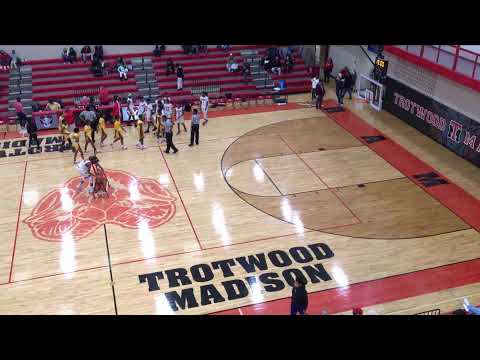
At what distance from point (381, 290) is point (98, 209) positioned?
855cm

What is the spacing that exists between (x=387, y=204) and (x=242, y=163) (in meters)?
5.42

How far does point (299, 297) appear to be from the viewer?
10.0 m

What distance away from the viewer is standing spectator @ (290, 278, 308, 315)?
32.7 ft

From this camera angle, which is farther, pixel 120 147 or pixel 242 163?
pixel 120 147

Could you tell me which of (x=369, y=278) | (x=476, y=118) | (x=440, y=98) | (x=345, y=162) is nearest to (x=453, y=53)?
(x=440, y=98)

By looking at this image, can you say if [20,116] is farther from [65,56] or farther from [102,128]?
[65,56]

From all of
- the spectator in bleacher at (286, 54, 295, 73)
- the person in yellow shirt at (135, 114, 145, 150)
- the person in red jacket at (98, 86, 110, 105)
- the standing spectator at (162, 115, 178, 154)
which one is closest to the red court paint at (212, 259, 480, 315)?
the standing spectator at (162, 115, 178, 154)

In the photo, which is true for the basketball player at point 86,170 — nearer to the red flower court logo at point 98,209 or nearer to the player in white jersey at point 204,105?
the red flower court logo at point 98,209

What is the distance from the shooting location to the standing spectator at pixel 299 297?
998 cm

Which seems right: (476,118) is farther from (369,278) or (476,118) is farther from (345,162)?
(369,278)

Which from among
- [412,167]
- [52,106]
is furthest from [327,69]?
[52,106]

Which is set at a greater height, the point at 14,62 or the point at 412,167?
the point at 14,62

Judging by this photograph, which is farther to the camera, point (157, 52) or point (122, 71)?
point (157, 52)

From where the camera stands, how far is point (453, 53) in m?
18.7
